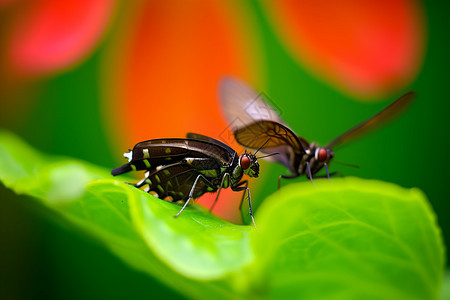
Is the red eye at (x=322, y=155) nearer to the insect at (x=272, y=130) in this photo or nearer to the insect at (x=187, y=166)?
the insect at (x=272, y=130)

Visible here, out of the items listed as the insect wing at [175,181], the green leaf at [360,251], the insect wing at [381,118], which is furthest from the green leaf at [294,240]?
the insect wing at [381,118]

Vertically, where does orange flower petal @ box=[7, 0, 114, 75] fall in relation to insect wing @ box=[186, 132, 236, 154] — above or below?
above

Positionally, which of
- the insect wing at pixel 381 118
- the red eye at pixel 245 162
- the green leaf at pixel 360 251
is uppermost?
the insect wing at pixel 381 118

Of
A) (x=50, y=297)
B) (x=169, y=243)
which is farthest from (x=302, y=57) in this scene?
(x=50, y=297)

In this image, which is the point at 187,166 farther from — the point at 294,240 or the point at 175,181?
the point at 294,240

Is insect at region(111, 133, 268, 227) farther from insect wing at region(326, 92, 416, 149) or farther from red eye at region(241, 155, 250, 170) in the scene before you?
insect wing at region(326, 92, 416, 149)

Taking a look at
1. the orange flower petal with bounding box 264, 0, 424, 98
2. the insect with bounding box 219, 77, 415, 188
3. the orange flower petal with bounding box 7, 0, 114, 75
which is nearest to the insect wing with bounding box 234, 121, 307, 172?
the insect with bounding box 219, 77, 415, 188

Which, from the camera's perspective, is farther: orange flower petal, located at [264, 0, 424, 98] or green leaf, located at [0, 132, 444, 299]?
orange flower petal, located at [264, 0, 424, 98]
